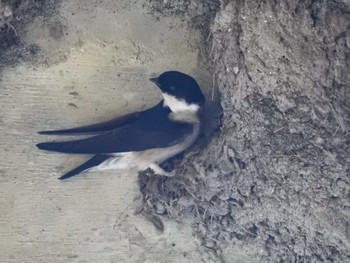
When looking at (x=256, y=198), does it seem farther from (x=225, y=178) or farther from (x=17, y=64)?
(x=17, y=64)

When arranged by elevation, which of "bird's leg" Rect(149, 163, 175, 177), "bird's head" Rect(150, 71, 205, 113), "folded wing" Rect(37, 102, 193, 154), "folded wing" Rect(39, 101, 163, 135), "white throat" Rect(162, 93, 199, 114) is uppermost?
"bird's head" Rect(150, 71, 205, 113)

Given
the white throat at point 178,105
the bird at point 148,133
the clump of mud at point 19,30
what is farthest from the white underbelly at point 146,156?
the clump of mud at point 19,30

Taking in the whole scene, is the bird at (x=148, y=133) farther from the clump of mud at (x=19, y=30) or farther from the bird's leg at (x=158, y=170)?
the clump of mud at (x=19, y=30)

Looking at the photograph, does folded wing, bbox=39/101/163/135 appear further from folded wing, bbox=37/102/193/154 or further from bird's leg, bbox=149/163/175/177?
bird's leg, bbox=149/163/175/177

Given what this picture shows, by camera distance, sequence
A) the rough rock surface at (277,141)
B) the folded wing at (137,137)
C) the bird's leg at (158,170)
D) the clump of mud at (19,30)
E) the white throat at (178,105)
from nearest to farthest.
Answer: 1. the rough rock surface at (277,141)
2. the folded wing at (137,137)
3. the clump of mud at (19,30)
4. the white throat at (178,105)
5. the bird's leg at (158,170)

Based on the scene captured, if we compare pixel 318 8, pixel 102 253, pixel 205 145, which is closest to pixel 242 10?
pixel 318 8

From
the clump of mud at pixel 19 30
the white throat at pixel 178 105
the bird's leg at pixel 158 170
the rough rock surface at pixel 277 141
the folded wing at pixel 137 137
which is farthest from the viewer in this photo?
the bird's leg at pixel 158 170

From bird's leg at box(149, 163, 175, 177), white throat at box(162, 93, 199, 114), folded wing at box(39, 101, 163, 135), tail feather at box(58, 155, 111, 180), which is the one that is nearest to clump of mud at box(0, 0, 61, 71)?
folded wing at box(39, 101, 163, 135)

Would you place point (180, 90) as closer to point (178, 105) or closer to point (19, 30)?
point (178, 105)
